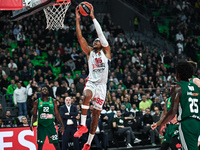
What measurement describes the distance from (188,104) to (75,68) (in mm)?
11886

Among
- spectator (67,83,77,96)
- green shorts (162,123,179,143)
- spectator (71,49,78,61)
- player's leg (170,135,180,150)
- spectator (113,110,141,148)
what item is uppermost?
spectator (71,49,78,61)

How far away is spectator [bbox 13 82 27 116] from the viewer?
14.1m

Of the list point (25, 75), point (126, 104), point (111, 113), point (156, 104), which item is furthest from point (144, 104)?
point (25, 75)

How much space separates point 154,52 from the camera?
19891 millimetres

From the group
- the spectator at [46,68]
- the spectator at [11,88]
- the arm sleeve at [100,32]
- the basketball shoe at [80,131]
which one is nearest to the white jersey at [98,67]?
the arm sleeve at [100,32]

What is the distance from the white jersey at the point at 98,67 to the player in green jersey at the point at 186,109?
185 centimetres

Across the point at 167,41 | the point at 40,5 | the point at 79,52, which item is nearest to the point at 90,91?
the point at 40,5

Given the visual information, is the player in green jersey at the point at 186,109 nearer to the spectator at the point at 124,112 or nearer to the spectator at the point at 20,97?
the spectator at the point at 124,112

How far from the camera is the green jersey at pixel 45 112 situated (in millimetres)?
9617

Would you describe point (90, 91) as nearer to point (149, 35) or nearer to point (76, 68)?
point (76, 68)

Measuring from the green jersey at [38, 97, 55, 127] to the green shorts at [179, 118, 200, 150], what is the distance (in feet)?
16.3

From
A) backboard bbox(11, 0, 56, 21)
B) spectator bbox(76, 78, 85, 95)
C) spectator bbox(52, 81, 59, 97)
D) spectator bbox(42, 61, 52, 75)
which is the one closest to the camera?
backboard bbox(11, 0, 56, 21)

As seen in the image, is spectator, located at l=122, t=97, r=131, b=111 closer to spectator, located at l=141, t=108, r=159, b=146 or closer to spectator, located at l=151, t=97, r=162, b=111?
spectator, located at l=141, t=108, r=159, b=146

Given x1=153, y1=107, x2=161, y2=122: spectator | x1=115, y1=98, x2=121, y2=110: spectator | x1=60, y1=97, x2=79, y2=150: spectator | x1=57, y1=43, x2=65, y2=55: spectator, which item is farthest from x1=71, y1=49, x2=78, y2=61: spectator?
x1=60, y1=97, x2=79, y2=150: spectator
